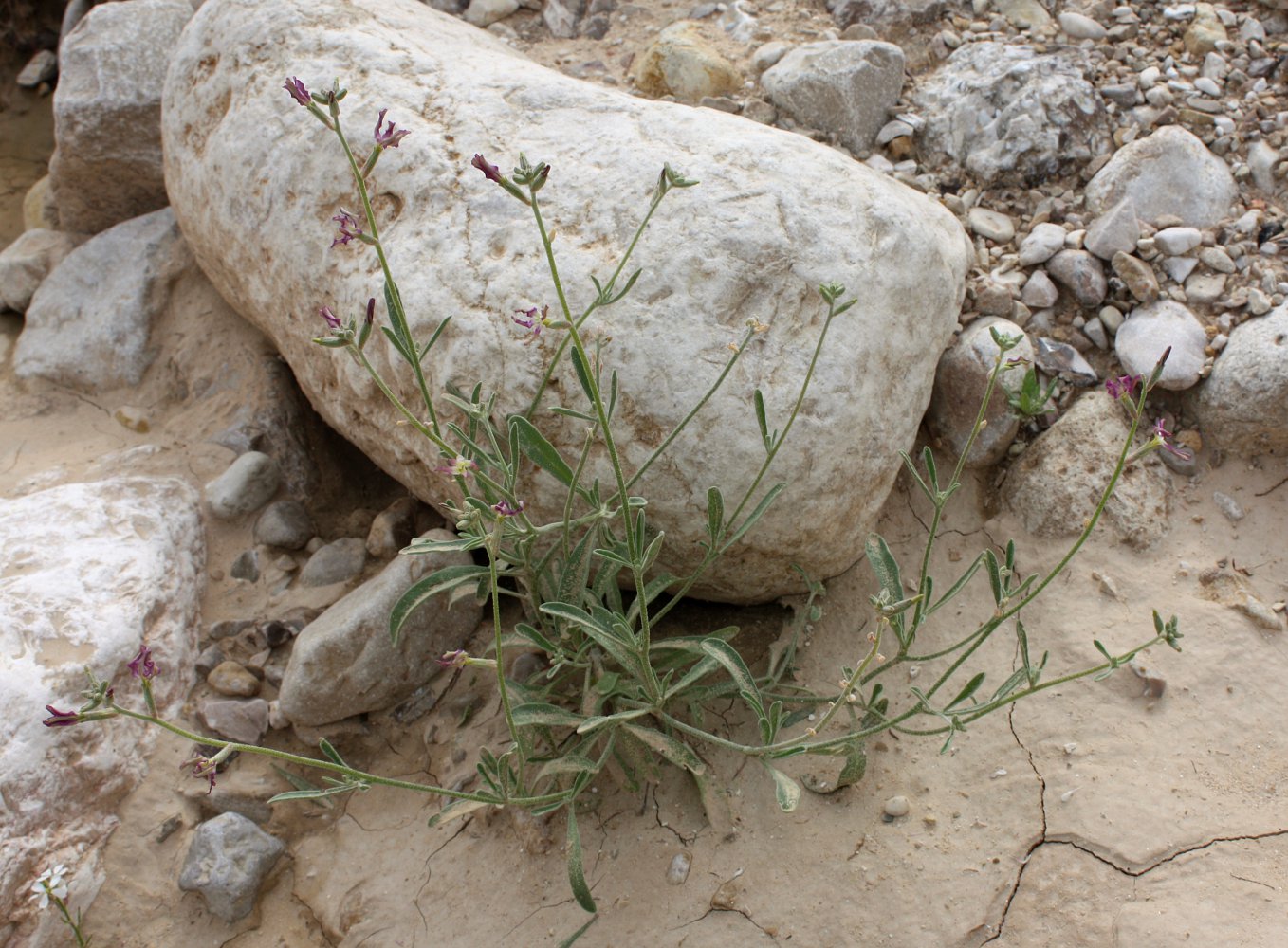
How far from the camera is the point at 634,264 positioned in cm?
244

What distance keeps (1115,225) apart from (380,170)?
2101 mm

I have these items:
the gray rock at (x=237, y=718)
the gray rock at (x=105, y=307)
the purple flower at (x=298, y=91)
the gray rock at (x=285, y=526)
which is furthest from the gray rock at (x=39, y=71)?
the purple flower at (x=298, y=91)

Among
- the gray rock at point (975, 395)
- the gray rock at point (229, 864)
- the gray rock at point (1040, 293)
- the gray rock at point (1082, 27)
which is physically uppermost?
the gray rock at point (1082, 27)

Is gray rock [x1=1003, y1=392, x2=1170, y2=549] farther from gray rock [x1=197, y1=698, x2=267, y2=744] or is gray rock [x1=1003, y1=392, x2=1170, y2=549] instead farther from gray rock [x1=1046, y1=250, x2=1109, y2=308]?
gray rock [x1=197, y1=698, x2=267, y2=744]

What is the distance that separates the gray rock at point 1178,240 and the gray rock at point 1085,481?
1.67ft

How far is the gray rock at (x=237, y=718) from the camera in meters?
2.71

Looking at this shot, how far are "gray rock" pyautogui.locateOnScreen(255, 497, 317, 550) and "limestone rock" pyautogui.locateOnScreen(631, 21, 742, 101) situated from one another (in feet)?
6.63

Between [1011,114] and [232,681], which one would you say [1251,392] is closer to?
[1011,114]

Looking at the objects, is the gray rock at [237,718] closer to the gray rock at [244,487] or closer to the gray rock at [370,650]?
the gray rock at [370,650]

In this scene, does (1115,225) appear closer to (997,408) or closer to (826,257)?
(997,408)

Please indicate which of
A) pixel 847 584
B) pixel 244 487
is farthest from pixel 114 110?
pixel 847 584

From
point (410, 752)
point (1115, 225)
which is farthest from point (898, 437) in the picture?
point (410, 752)

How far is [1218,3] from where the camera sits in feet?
11.5

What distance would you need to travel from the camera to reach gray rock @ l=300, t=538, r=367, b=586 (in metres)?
3.06
